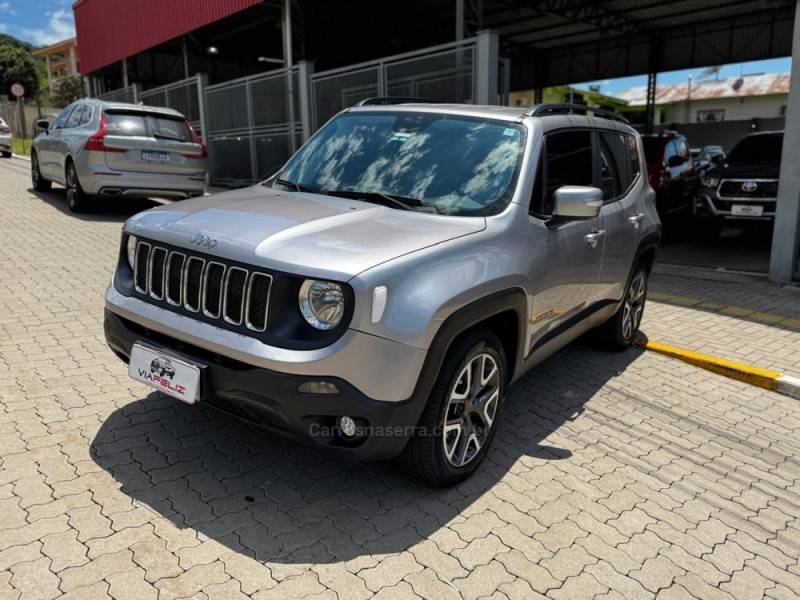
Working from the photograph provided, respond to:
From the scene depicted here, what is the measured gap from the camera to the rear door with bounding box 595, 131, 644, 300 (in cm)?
447

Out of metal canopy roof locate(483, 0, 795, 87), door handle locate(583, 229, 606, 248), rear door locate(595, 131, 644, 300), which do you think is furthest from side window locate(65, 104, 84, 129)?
metal canopy roof locate(483, 0, 795, 87)

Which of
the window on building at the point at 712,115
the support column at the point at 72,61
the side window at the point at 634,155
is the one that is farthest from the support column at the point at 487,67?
the support column at the point at 72,61

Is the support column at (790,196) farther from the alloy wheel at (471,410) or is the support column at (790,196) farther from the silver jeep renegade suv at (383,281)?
the alloy wheel at (471,410)

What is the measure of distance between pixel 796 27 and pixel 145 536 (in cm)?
786

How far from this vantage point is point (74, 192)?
10.4 metres

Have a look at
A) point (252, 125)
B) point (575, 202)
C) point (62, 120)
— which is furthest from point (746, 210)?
point (62, 120)

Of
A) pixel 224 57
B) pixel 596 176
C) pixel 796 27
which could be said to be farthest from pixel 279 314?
pixel 224 57

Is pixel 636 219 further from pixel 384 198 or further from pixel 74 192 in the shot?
pixel 74 192

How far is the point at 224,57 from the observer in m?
26.0

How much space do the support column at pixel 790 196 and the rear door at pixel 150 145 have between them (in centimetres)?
821

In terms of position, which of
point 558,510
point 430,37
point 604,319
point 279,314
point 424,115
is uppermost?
point 430,37

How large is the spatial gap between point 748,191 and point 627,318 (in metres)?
6.09

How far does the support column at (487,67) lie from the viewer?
9273 mm

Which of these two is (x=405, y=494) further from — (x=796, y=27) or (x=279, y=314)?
(x=796, y=27)
